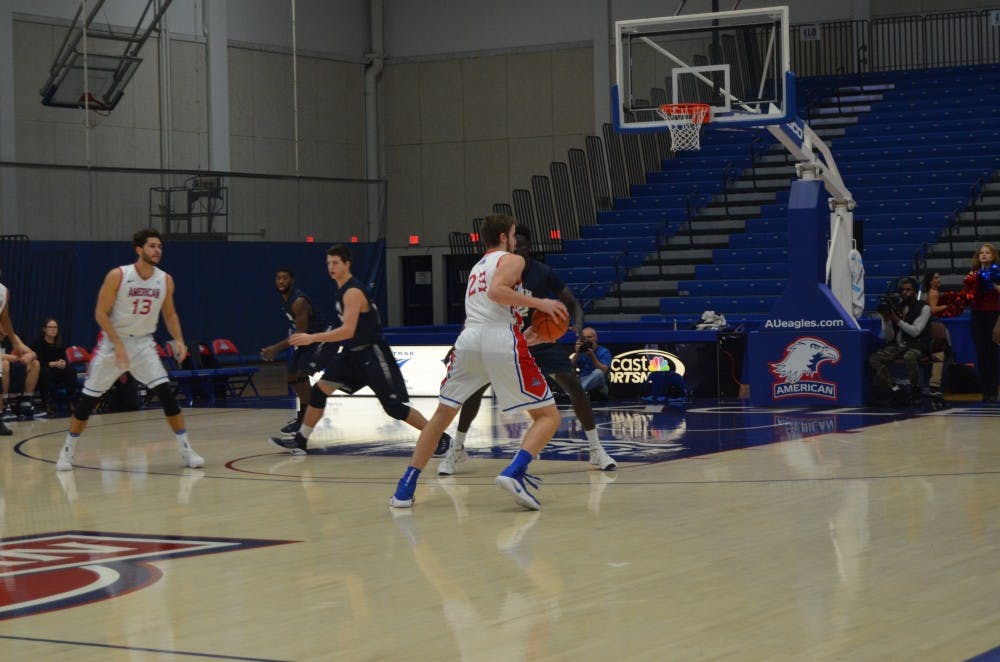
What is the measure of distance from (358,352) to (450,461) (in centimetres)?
132

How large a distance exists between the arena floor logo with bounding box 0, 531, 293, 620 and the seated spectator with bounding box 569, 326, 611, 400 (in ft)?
30.9

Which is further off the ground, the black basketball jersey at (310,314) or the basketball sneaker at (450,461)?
the black basketball jersey at (310,314)

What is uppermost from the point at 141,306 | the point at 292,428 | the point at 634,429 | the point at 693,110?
the point at 693,110

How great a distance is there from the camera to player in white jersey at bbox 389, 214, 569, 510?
29.8ft

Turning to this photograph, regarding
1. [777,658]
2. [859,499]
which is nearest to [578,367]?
[859,499]

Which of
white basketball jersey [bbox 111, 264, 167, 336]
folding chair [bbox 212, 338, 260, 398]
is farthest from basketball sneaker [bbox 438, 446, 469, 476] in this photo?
folding chair [bbox 212, 338, 260, 398]

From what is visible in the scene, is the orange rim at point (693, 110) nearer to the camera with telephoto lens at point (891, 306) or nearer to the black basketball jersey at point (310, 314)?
the camera with telephoto lens at point (891, 306)

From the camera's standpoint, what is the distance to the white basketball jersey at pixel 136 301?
11633 mm

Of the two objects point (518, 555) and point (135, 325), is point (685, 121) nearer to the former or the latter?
point (135, 325)

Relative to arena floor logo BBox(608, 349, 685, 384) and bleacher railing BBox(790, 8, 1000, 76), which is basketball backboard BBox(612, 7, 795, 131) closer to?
arena floor logo BBox(608, 349, 685, 384)

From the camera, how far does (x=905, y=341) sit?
17438 mm

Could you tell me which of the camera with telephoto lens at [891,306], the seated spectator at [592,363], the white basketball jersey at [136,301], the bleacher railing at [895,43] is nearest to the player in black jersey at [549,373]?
the white basketball jersey at [136,301]

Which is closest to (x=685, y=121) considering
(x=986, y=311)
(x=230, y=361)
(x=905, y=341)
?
(x=905, y=341)

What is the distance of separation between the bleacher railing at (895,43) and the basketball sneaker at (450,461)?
71.1 ft
